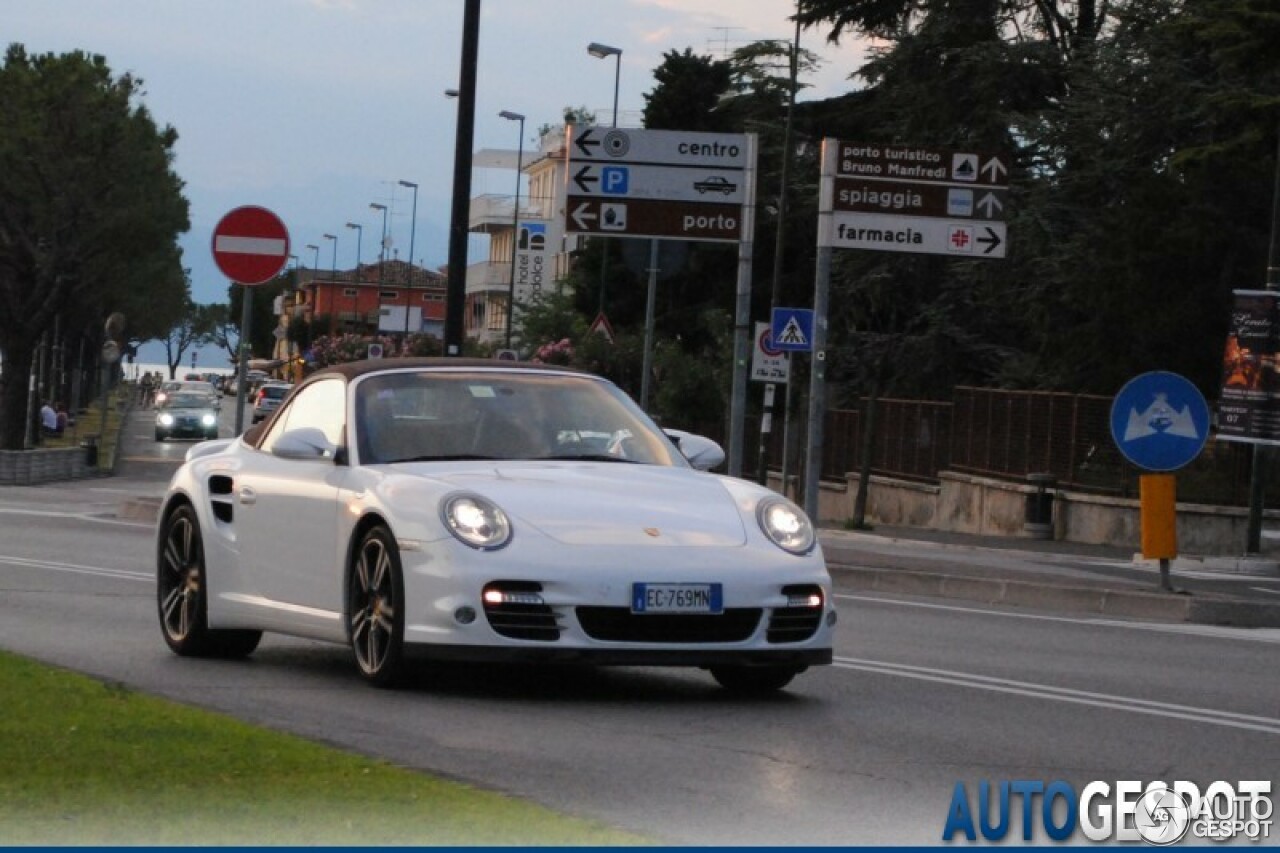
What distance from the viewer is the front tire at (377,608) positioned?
35.0 ft

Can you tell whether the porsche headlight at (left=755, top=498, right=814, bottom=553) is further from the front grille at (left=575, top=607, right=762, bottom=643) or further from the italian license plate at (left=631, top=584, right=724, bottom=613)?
the italian license plate at (left=631, top=584, right=724, bottom=613)

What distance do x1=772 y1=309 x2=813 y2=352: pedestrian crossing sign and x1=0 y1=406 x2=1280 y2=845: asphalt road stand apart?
19920 mm

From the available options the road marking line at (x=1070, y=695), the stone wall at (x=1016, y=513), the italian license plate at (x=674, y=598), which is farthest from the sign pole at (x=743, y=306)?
the italian license plate at (x=674, y=598)

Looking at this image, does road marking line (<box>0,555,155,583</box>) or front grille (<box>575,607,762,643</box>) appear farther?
road marking line (<box>0,555,155,583</box>)

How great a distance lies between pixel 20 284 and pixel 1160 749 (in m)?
65.4

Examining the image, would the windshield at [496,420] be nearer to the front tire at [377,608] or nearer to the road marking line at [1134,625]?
the front tire at [377,608]

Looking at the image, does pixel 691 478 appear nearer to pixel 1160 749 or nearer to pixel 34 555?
pixel 1160 749

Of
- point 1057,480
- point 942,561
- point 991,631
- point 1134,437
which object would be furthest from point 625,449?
point 1057,480

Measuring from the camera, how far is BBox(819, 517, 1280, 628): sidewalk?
19.7 m

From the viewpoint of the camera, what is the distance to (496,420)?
11.6m

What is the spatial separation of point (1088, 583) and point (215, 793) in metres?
15.4

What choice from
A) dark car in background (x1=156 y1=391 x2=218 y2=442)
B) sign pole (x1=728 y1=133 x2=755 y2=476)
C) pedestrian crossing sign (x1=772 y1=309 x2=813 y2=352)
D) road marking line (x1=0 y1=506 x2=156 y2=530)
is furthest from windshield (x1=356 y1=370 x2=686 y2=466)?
dark car in background (x1=156 y1=391 x2=218 y2=442)

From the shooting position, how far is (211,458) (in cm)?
1284

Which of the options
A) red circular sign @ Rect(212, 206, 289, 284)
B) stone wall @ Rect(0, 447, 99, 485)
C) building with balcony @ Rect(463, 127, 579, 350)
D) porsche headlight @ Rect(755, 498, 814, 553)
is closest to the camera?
porsche headlight @ Rect(755, 498, 814, 553)
